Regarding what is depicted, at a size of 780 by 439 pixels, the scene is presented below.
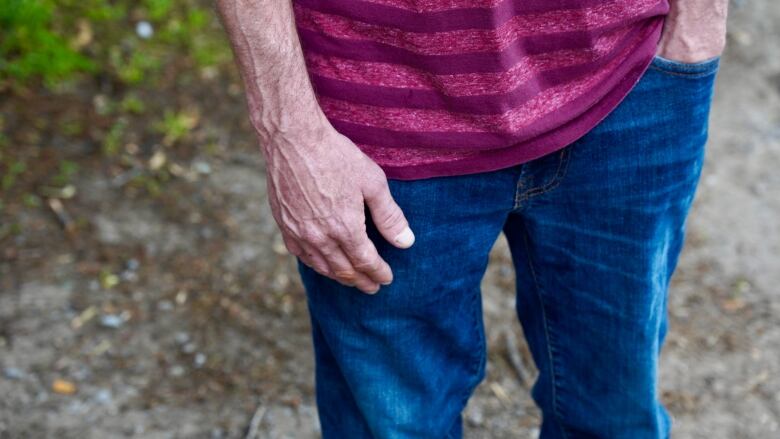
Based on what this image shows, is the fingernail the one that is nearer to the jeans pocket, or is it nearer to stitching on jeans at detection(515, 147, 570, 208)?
stitching on jeans at detection(515, 147, 570, 208)

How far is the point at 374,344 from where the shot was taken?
148 cm

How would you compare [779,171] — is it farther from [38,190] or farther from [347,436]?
[38,190]

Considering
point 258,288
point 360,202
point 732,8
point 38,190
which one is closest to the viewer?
point 360,202

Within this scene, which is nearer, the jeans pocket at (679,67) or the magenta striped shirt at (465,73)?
the magenta striped shirt at (465,73)

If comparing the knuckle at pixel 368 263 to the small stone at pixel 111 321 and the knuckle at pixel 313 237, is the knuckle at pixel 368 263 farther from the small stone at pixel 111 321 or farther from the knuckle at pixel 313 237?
the small stone at pixel 111 321

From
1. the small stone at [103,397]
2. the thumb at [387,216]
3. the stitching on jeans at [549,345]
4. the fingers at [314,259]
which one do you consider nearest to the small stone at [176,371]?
the small stone at [103,397]

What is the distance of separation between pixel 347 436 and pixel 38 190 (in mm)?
1976

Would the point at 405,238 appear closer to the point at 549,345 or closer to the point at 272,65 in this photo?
the point at 272,65

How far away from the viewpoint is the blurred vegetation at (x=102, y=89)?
10.8 ft

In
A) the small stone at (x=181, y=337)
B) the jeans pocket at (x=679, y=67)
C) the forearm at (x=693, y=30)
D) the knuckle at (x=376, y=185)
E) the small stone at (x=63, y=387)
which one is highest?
the forearm at (x=693, y=30)

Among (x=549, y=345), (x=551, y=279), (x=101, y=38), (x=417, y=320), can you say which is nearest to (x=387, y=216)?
(x=417, y=320)

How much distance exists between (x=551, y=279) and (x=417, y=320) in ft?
→ 0.87

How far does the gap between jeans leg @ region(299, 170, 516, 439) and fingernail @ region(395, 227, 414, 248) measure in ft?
0.08

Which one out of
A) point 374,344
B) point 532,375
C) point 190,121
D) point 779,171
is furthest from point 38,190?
point 779,171
